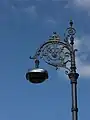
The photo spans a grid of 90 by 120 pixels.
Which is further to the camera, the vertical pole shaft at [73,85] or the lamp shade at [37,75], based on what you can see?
the lamp shade at [37,75]

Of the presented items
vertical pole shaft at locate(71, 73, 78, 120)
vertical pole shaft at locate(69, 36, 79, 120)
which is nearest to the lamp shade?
vertical pole shaft at locate(69, 36, 79, 120)

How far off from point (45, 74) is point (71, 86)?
102cm

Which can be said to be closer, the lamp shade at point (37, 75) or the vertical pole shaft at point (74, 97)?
the vertical pole shaft at point (74, 97)

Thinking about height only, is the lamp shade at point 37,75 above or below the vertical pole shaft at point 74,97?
above

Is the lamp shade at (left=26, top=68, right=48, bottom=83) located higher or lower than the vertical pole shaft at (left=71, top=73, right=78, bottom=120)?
higher

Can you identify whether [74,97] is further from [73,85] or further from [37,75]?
[37,75]

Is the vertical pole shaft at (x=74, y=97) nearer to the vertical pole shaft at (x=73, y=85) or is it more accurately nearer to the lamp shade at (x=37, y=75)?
the vertical pole shaft at (x=73, y=85)

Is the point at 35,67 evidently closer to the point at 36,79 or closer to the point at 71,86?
the point at 36,79

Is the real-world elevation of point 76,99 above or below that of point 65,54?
below

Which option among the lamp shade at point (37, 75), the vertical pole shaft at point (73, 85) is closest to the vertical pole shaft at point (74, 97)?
the vertical pole shaft at point (73, 85)

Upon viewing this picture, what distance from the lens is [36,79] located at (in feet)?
55.1

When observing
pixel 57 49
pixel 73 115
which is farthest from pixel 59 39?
pixel 73 115

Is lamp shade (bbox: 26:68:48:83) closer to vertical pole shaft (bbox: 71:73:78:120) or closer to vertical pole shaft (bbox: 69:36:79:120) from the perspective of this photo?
vertical pole shaft (bbox: 69:36:79:120)

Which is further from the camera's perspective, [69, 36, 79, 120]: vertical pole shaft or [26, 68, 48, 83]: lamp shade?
[26, 68, 48, 83]: lamp shade
